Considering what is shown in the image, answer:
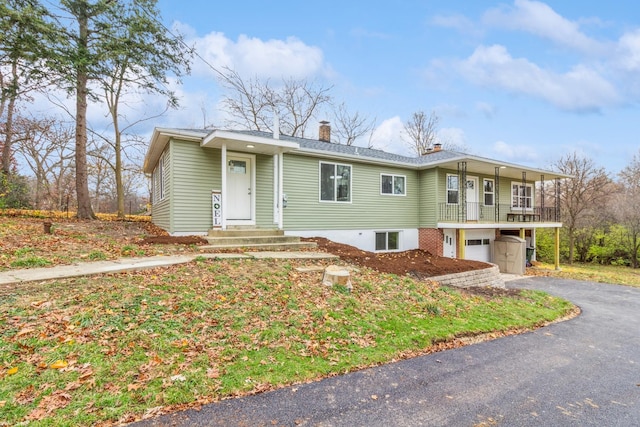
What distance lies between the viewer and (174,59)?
11.9 metres

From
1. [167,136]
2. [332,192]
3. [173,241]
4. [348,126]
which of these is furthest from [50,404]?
[348,126]

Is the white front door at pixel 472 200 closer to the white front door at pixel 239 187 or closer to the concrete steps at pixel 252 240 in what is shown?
the concrete steps at pixel 252 240

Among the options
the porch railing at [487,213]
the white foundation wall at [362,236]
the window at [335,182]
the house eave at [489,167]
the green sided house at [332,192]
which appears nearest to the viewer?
the green sided house at [332,192]

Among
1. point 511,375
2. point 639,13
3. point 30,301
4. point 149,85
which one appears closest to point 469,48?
point 639,13

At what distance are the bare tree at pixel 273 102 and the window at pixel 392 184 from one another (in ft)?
40.6

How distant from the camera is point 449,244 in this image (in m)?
14.2

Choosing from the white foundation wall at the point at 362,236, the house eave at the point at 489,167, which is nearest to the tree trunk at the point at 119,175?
the white foundation wall at the point at 362,236

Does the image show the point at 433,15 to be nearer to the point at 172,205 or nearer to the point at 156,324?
the point at 172,205

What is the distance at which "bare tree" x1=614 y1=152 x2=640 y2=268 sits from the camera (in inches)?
799

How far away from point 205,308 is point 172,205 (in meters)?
5.75

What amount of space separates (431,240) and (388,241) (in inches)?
76.5

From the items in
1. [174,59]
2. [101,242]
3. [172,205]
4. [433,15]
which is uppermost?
[433,15]

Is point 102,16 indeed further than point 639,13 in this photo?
No

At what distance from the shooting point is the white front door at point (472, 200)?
49.6 feet
